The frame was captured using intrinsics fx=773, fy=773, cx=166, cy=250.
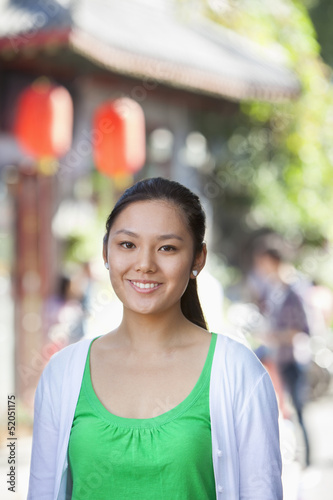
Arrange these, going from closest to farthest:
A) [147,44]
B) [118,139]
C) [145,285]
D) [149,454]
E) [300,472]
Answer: [149,454], [145,285], [300,472], [118,139], [147,44]

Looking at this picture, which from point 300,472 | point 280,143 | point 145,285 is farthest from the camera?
point 280,143

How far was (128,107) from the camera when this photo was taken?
5.88m

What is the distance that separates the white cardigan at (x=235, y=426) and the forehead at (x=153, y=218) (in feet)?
0.90

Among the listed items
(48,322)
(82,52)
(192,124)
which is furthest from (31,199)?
(192,124)

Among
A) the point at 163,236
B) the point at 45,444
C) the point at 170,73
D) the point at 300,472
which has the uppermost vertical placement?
the point at 170,73

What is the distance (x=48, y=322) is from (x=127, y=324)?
187 inches

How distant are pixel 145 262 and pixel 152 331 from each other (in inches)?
6.8

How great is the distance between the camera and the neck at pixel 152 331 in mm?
1726

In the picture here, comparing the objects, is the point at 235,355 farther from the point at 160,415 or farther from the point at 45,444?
the point at 45,444

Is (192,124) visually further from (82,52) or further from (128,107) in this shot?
(82,52)

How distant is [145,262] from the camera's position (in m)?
1.65

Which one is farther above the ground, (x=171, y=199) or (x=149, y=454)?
(x=171, y=199)

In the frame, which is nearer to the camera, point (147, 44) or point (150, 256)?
point (150, 256)

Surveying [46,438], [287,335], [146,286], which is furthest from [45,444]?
[287,335]
